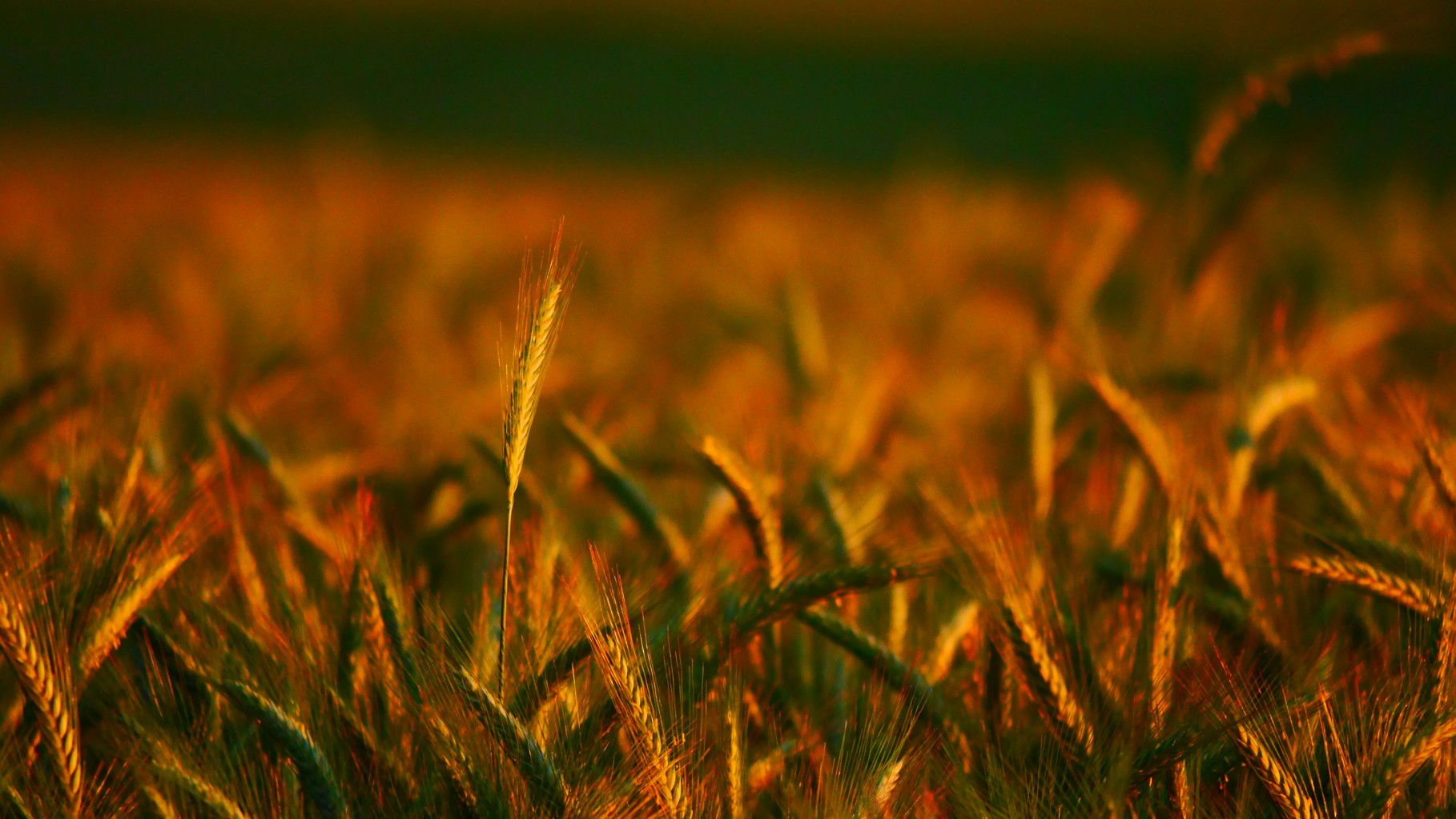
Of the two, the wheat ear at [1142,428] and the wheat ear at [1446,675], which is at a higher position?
the wheat ear at [1142,428]

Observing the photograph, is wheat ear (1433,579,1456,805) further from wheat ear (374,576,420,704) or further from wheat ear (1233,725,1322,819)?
wheat ear (374,576,420,704)

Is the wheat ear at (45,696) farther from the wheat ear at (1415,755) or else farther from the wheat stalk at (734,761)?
the wheat ear at (1415,755)

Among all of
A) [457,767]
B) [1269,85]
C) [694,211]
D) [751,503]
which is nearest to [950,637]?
[751,503]

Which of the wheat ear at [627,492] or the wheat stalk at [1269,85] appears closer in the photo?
the wheat ear at [627,492]

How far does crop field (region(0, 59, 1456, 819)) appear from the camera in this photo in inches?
25.9

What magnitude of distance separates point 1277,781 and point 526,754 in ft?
1.71

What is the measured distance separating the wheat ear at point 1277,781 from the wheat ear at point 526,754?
0.48 m

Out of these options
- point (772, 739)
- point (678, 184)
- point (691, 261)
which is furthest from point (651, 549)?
A: point (678, 184)

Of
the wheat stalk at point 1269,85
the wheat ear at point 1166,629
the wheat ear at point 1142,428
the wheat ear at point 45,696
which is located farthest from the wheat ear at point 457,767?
the wheat stalk at point 1269,85

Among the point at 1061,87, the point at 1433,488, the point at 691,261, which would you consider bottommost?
the point at 691,261

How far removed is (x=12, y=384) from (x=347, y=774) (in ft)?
2.77

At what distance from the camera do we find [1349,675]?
2.47 ft

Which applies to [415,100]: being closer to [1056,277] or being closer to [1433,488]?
[1056,277]

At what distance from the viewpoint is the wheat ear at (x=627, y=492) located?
3.13ft
